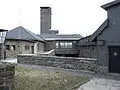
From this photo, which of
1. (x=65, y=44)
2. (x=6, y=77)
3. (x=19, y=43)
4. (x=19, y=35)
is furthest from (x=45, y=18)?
(x=6, y=77)

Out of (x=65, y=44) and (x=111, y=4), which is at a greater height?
(x=111, y=4)

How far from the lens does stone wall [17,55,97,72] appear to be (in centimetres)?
1830

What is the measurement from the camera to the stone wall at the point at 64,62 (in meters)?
18.3

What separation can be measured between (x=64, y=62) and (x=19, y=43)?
1823 cm

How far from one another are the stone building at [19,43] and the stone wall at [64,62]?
38.1ft

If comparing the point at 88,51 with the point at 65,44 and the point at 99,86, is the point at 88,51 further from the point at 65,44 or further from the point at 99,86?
the point at 99,86

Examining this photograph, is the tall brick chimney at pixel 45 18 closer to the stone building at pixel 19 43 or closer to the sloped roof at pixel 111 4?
the stone building at pixel 19 43

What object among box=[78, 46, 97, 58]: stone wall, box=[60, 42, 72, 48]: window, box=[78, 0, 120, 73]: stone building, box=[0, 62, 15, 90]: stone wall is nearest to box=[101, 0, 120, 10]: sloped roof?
box=[78, 0, 120, 73]: stone building

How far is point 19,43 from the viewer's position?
120 ft

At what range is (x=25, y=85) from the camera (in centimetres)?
1148

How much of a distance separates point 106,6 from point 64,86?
28.4 feet

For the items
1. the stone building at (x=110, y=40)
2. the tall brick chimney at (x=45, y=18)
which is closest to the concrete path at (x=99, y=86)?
the stone building at (x=110, y=40)

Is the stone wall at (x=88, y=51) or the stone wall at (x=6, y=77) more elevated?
the stone wall at (x=88, y=51)

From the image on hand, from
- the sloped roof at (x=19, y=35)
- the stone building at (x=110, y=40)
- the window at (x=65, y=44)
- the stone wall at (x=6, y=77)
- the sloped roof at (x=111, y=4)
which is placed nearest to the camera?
the stone wall at (x=6, y=77)
